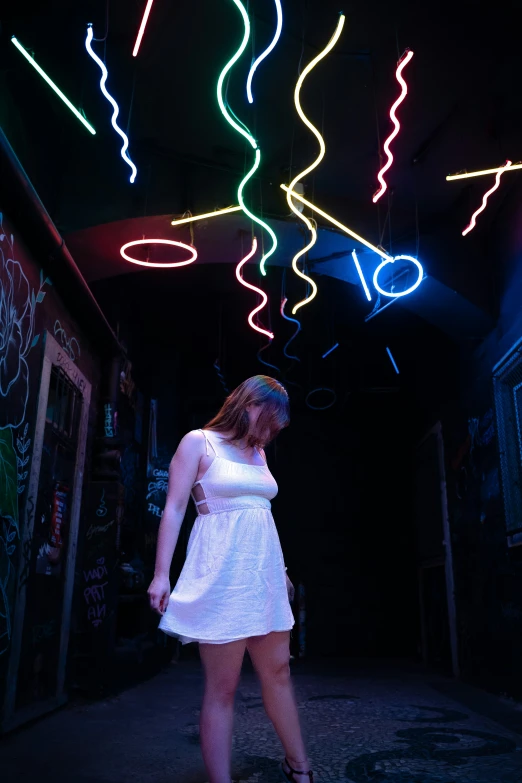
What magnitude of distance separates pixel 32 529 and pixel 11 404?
2.57 feet

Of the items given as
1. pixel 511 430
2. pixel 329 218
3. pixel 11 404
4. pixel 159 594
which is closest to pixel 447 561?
pixel 511 430

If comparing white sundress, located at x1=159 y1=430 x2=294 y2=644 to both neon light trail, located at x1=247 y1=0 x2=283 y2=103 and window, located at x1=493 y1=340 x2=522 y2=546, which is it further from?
window, located at x1=493 y1=340 x2=522 y2=546

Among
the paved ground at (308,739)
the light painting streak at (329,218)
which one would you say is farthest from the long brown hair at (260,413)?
the light painting streak at (329,218)

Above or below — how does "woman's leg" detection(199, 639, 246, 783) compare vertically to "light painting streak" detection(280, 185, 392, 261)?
below

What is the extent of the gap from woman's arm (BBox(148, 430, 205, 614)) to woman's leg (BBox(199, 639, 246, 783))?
206 millimetres

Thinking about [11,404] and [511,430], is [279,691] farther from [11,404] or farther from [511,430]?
[511,430]

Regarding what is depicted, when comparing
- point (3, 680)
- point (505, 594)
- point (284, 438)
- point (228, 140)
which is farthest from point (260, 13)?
point (284, 438)

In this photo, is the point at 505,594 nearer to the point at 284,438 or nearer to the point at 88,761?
the point at 88,761

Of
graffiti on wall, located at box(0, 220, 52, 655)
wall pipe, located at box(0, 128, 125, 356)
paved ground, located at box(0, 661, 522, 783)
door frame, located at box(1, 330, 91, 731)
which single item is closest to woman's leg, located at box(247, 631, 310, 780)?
paved ground, located at box(0, 661, 522, 783)

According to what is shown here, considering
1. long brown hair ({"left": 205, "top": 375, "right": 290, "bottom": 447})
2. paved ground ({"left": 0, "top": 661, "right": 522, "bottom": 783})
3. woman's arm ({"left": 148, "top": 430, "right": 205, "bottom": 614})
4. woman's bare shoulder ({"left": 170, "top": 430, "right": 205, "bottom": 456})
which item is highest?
long brown hair ({"left": 205, "top": 375, "right": 290, "bottom": 447})

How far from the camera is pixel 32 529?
334 cm

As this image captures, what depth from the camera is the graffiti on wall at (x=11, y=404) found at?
284cm

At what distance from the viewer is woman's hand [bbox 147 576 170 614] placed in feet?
5.96

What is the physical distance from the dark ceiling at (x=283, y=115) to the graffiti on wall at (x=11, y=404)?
987 millimetres
